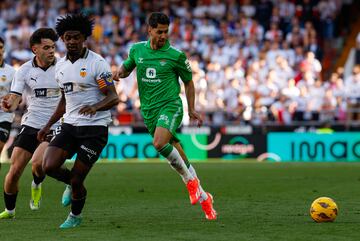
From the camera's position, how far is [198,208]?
1370 cm

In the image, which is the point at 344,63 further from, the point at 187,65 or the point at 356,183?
the point at 187,65

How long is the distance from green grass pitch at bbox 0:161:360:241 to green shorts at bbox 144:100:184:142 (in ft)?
4.01

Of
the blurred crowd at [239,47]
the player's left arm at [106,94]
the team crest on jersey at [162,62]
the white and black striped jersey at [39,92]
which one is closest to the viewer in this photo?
the player's left arm at [106,94]

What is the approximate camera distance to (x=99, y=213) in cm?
1307

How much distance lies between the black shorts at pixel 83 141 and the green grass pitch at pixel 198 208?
866mm

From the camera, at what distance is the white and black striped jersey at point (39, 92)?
1303cm

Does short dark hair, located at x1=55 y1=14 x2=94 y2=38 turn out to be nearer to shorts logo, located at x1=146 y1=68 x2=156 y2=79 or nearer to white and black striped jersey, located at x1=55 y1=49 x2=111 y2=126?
white and black striped jersey, located at x1=55 y1=49 x2=111 y2=126

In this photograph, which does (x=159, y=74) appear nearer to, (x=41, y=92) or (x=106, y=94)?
(x=106, y=94)

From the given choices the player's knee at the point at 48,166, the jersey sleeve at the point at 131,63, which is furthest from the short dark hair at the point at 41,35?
the player's knee at the point at 48,166

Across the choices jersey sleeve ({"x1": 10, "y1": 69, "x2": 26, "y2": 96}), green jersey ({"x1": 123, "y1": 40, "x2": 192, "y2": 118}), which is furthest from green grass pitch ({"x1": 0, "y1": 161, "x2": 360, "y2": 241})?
jersey sleeve ({"x1": 10, "y1": 69, "x2": 26, "y2": 96})

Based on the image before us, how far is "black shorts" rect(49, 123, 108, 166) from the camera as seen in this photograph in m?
11.2

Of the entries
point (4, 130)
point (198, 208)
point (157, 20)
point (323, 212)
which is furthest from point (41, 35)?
point (323, 212)

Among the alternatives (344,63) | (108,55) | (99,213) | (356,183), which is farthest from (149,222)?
(344,63)

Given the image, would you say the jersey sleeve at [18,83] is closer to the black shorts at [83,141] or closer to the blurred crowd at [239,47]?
the black shorts at [83,141]
